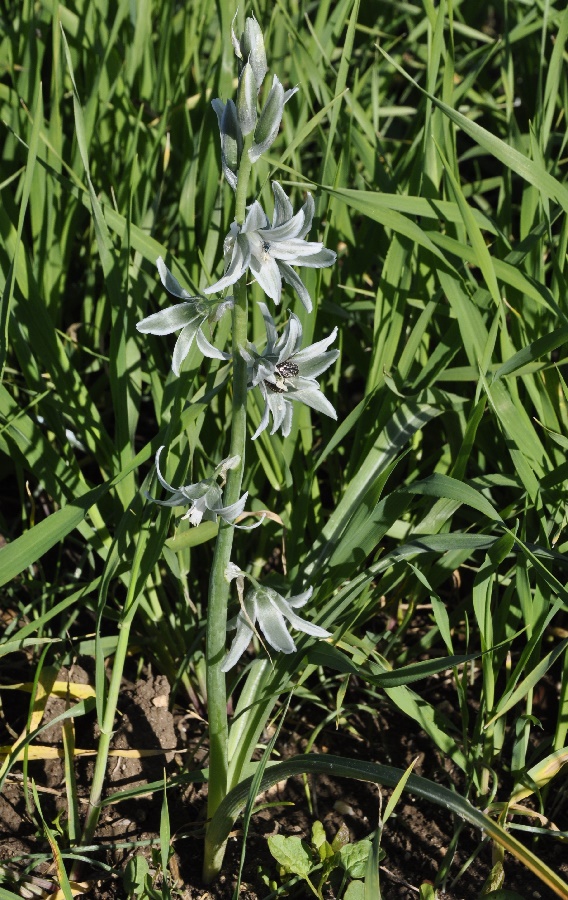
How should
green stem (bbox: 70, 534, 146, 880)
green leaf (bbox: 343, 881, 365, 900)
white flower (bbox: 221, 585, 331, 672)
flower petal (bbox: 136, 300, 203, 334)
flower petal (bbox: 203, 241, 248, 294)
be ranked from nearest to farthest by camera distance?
1. flower petal (bbox: 203, 241, 248, 294)
2. flower petal (bbox: 136, 300, 203, 334)
3. white flower (bbox: 221, 585, 331, 672)
4. green leaf (bbox: 343, 881, 365, 900)
5. green stem (bbox: 70, 534, 146, 880)

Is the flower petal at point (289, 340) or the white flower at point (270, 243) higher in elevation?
the white flower at point (270, 243)

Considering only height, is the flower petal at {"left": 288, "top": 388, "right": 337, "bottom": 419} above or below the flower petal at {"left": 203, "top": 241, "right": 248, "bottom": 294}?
below

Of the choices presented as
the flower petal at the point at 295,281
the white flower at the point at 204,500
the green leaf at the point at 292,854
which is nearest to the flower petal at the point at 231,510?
the white flower at the point at 204,500

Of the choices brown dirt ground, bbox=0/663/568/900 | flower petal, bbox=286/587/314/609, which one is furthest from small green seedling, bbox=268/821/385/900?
flower petal, bbox=286/587/314/609

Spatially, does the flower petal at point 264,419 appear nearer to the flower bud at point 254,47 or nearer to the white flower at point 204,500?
the white flower at point 204,500

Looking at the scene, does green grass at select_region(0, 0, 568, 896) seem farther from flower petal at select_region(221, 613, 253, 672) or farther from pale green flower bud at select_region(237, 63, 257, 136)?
pale green flower bud at select_region(237, 63, 257, 136)

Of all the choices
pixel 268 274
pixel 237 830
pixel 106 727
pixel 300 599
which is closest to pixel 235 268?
pixel 268 274

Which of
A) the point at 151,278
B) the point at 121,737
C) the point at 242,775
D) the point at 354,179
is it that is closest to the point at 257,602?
the point at 242,775

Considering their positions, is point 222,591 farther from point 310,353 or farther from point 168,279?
point 168,279
